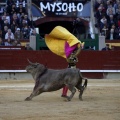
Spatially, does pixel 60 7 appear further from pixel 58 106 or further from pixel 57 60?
pixel 58 106

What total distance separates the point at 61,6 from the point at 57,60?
4.46 meters

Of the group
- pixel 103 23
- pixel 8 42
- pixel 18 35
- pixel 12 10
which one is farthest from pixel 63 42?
pixel 103 23

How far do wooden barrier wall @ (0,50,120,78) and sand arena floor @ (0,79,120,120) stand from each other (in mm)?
4485

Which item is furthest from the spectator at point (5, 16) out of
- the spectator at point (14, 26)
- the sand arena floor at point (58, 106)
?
the sand arena floor at point (58, 106)

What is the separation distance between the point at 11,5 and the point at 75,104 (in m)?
10.7

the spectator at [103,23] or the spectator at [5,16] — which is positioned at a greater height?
the spectator at [5,16]

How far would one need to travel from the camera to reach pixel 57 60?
18516 mm

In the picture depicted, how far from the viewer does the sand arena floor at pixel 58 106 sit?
357 inches

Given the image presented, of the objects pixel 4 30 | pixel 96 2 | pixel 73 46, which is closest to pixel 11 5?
pixel 4 30

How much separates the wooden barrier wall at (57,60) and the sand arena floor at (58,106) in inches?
177

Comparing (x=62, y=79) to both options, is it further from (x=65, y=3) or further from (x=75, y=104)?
(x=65, y=3)

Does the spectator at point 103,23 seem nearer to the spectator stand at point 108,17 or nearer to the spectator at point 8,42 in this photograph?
the spectator stand at point 108,17

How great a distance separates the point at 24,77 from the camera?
60.2 feet

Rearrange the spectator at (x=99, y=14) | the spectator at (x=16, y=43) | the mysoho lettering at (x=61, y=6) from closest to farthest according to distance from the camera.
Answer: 1. the spectator at (x=16, y=43)
2. the spectator at (x=99, y=14)
3. the mysoho lettering at (x=61, y=6)
